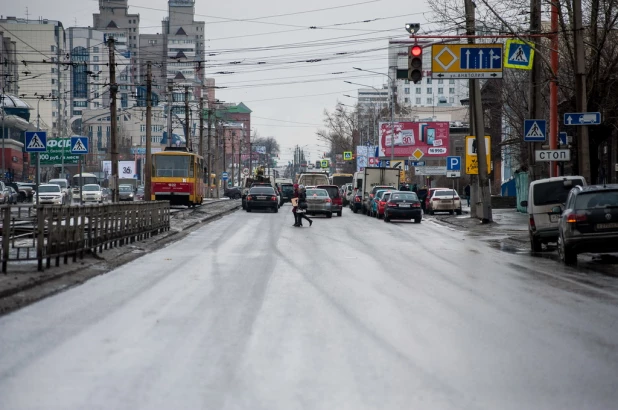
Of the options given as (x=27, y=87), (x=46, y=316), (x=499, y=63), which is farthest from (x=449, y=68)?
(x=27, y=87)

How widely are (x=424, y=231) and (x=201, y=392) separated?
101 ft

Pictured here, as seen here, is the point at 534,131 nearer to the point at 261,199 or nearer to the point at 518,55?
the point at 518,55

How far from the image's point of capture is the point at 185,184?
5631 centimetres

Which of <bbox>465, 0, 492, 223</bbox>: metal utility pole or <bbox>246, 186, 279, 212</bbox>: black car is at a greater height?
<bbox>465, 0, 492, 223</bbox>: metal utility pole

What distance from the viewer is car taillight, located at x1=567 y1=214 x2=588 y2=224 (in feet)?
64.1

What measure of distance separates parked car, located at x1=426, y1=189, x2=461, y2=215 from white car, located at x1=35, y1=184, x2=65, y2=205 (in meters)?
24.2

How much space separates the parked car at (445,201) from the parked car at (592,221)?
1415 inches

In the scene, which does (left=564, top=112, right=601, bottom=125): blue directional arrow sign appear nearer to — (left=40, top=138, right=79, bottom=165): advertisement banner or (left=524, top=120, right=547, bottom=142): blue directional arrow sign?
(left=524, top=120, right=547, bottom=142): blue directional arrow sign

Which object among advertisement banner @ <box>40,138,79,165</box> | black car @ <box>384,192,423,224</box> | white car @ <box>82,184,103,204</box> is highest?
advertisement banner @ <box>40,138,79,165</box>

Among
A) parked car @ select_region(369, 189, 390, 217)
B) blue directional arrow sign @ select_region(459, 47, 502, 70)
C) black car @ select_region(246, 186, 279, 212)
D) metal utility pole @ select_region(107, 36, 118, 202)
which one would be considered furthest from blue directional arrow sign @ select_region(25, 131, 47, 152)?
black car @ select_region(246, 186, 279, 212)

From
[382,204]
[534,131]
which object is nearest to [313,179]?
[382,204]

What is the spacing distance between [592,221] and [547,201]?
4.82m

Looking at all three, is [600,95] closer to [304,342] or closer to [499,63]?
[499,63]

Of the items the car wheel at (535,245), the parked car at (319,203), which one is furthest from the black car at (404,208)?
the car wheel at (535,245)
